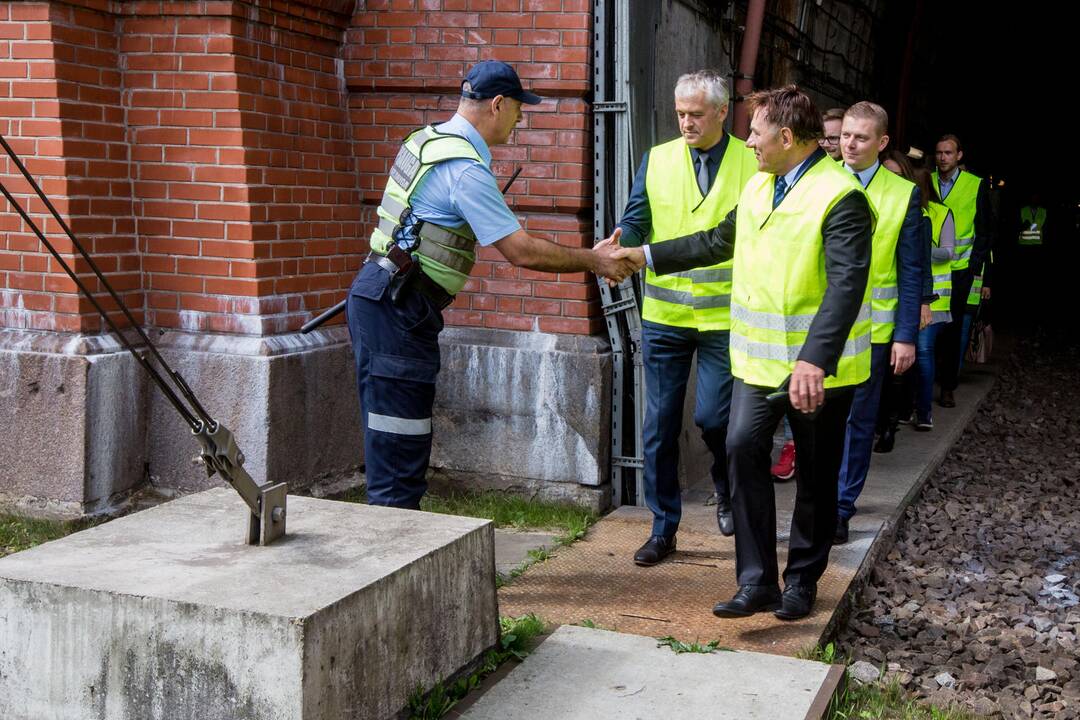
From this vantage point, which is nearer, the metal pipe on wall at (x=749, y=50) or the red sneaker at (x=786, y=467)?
the red sneaker at (x=786, y=467)

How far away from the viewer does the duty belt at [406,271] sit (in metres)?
4.38

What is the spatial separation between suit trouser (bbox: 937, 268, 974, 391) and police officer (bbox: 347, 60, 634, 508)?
17.4 feet

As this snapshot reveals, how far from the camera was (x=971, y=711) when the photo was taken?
4.06 meters

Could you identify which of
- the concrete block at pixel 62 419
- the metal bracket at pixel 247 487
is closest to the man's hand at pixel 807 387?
the metal bracket at pixel 247 487

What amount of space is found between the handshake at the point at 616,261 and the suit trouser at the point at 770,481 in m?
0.75

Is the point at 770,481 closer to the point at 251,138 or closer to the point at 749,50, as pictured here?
the point at 251,138

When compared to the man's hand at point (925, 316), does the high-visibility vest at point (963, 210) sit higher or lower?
higher

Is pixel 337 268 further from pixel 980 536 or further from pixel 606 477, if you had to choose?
pixel 980 536

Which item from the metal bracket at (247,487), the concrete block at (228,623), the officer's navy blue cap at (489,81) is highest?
the officer's navy blue cap at (489,81)

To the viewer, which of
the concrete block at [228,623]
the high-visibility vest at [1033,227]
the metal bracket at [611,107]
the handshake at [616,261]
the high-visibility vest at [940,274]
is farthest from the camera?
the high-visibility vest at [1033,227]

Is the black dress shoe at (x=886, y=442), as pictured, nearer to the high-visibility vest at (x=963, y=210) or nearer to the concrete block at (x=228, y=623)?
the high-visibility vest at (x=963, y=210)

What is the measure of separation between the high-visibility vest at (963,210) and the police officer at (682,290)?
4404mm

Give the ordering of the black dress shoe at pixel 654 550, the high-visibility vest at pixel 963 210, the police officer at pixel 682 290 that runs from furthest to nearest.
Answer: the high-visibility vest at pixel 963 210
the black dress shoe at pixel 654 550
the police officer at pixel 682 290

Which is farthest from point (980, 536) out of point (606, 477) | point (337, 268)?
point (337, 268)
